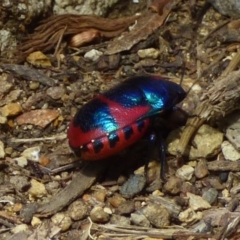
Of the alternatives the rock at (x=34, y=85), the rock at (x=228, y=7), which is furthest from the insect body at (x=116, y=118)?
the rock at (x=228, y=7)

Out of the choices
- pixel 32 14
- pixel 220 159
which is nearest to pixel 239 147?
pixel 220 159

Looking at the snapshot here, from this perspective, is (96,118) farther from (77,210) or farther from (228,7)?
(228,7)

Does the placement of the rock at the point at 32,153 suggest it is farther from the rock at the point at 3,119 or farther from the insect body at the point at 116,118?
the insect body at the point at 116,118

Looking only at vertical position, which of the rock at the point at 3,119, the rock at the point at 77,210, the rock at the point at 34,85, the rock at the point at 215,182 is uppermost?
the rock at the point at 34,85

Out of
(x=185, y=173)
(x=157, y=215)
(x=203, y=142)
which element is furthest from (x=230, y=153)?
(x=157, y=215)

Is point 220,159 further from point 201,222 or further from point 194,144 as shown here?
point 201,222

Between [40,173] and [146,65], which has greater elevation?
[146,65]
